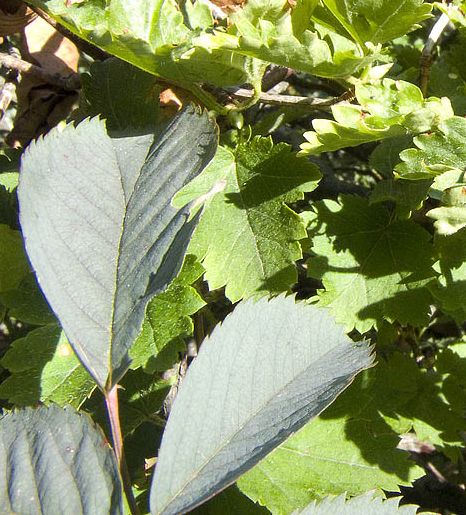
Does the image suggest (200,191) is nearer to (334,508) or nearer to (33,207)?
(33,207)

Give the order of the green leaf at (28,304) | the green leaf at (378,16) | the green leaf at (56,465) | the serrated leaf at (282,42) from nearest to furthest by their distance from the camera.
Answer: the green leaf at (56,465) → the serrated leaf at (282,42) → the green leaf at (378,16) → the green leaf at (28,304)

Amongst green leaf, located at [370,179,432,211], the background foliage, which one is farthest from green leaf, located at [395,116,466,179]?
green leaf, located at [370,179,432,211]

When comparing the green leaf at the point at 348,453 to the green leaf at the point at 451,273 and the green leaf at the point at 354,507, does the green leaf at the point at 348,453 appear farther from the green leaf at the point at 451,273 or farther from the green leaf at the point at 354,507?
the green leaf at the point at 354,507

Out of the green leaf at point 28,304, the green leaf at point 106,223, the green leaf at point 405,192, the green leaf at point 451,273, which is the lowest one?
the green leaf at point 451,273

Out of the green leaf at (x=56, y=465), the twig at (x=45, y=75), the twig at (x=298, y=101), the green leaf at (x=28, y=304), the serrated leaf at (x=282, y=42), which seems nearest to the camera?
the green leaf at (x=56, y=465)

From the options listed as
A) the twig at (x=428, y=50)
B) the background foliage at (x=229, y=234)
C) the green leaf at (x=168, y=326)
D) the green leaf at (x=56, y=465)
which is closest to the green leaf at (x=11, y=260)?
the background foliage at (x=229, y=234)

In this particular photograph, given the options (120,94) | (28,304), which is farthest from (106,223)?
(120,94)

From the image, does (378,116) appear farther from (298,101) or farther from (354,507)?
(354,507)
